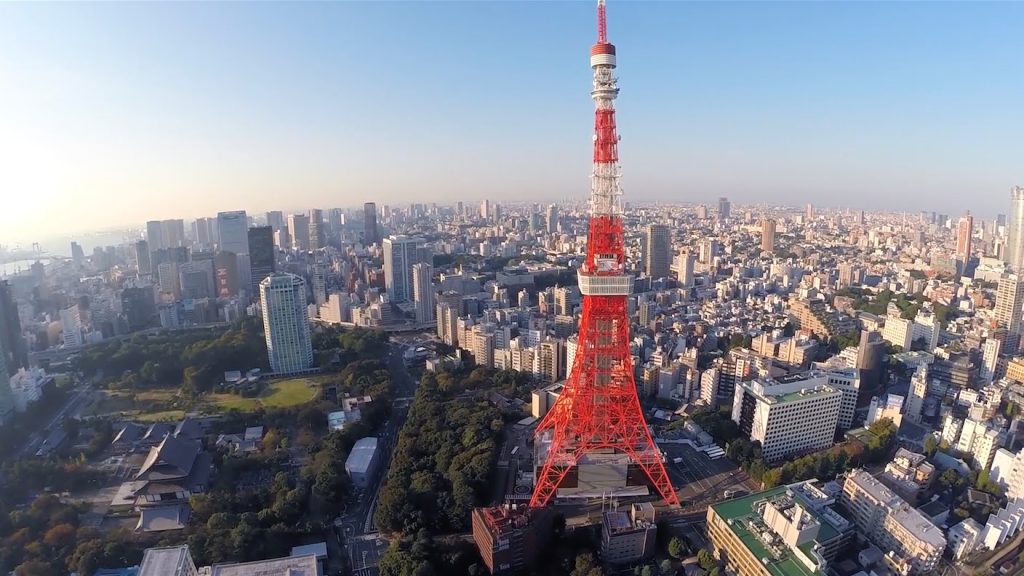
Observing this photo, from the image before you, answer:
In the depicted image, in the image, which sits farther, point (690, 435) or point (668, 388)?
point (668, 388)

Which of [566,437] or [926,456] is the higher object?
[566,437]

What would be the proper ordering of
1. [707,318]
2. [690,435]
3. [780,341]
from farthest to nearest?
[707,318], [780,341], [690,435]

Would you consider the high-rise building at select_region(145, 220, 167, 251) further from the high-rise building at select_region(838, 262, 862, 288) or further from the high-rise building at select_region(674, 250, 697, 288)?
the high-rise building at select_region(838, 262, 862, 288)

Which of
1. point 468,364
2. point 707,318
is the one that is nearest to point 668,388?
point 468,364

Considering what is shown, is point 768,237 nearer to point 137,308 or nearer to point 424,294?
point 424,294

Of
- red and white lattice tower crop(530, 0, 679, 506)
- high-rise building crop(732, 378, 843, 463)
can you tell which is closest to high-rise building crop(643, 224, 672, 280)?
high-rise building crop(732, 378, 843, 463)

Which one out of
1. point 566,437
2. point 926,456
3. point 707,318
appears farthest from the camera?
point 707,318

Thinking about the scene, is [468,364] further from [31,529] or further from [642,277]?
[642,277]
